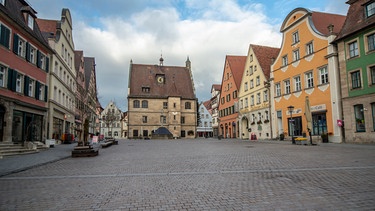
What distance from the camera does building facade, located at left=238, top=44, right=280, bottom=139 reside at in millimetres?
37719

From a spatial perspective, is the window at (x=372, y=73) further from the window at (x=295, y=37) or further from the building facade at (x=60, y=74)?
the building facade at (x=60, y=74)

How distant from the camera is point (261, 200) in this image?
5379 millimetres

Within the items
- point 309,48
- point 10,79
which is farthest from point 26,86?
point 309,48

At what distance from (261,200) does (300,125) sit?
89.6ft

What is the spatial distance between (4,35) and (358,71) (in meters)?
26.6

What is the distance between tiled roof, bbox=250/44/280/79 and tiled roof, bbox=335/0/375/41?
1411 cm

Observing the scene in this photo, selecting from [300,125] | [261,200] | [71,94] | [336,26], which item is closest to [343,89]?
[300,125]

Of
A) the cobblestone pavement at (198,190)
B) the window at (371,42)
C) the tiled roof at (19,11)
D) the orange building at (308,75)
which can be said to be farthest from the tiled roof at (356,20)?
the tiled roof at (19,11)

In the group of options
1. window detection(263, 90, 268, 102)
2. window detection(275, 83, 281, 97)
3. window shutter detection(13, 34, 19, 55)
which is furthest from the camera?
window detection(263, 90, 268, 102)

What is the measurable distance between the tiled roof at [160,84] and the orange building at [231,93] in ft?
43.9

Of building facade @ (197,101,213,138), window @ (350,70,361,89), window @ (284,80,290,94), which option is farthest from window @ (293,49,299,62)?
building facade @ (197,101,213,138)

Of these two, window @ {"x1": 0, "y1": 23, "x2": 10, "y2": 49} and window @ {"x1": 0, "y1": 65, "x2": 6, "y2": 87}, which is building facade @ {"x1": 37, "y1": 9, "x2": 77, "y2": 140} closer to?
window @ {"x1": 0, "y1": 65, "x2": 6, "y2": 87}

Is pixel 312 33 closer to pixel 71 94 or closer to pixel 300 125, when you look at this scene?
pixel 300 125

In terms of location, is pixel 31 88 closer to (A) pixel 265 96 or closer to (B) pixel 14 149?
(B) pixel 14 149
